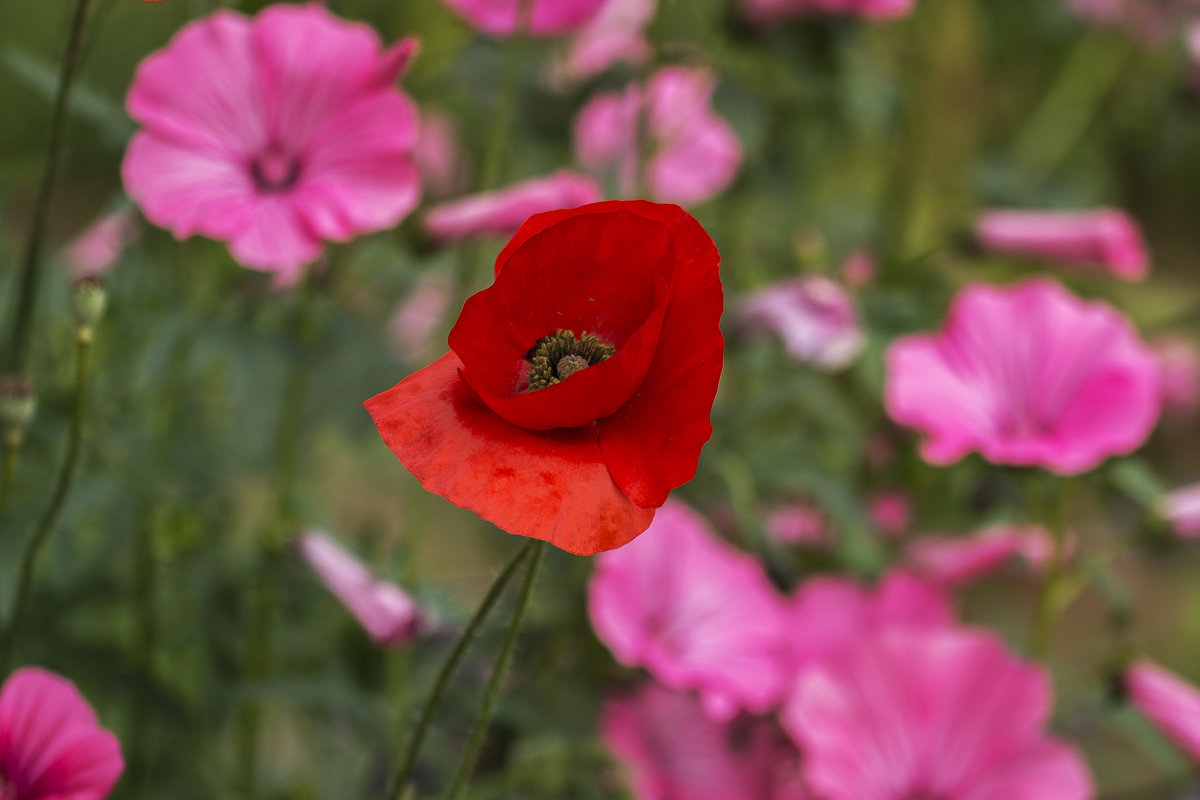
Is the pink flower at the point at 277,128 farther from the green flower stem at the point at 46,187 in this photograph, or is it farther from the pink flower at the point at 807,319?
the pink flower at the point at 807,319

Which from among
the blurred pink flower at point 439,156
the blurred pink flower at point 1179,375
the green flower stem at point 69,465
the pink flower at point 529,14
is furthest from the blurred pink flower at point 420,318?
the blurred pink flower at point 1179,375

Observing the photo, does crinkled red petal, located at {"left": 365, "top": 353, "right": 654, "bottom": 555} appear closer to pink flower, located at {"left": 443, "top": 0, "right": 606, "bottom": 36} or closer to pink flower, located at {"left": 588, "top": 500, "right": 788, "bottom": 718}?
pink flower, located at {"left": 588, "top": 500, "right": 788, "bottom": 718}

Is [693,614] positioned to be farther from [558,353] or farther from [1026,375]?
[558,353]

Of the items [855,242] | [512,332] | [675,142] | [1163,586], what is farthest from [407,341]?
[1163,586]

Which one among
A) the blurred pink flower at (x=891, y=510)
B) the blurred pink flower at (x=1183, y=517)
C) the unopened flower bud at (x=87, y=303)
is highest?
the unopened flower bud at (x=87, y=303)

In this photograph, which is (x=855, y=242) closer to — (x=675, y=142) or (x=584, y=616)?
(x=675, y=142)

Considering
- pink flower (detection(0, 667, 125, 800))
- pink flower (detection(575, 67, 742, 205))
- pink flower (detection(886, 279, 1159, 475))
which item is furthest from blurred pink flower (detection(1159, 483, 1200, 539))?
pink flower (detection(0, 667, 125, 800))

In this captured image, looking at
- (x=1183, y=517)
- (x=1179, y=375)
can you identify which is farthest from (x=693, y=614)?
(x=1179, y=375)
